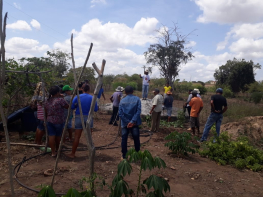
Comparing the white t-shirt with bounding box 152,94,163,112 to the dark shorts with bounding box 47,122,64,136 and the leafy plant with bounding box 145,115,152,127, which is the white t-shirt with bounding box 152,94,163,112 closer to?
the leafy plant with bounding box 145,115,152,127

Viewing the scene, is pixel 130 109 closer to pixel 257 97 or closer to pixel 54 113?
pixel 54 113

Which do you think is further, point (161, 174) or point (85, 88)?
point (85, 88)

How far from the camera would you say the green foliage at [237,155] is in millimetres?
5391

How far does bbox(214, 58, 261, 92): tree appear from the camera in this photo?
2875 centimetres

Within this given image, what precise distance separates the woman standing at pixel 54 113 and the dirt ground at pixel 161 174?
0.53 metres

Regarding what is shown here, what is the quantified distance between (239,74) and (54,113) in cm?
2834

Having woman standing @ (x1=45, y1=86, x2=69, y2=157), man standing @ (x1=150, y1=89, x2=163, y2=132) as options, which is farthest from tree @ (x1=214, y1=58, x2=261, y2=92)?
woman standing @ (x1=45, y1=86, x2=69, y2=157)

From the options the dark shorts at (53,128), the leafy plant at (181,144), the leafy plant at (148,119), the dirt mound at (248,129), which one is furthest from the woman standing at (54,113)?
the dirt mound at (248,129)

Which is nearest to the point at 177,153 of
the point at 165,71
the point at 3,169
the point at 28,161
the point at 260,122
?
the point at 28,161

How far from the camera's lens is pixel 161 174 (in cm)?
466

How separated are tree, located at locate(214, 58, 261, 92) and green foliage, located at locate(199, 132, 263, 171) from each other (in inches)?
973

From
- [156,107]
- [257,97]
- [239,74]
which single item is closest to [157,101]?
[156,107]

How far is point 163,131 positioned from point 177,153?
305cm

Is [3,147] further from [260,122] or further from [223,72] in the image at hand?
[223,72]
